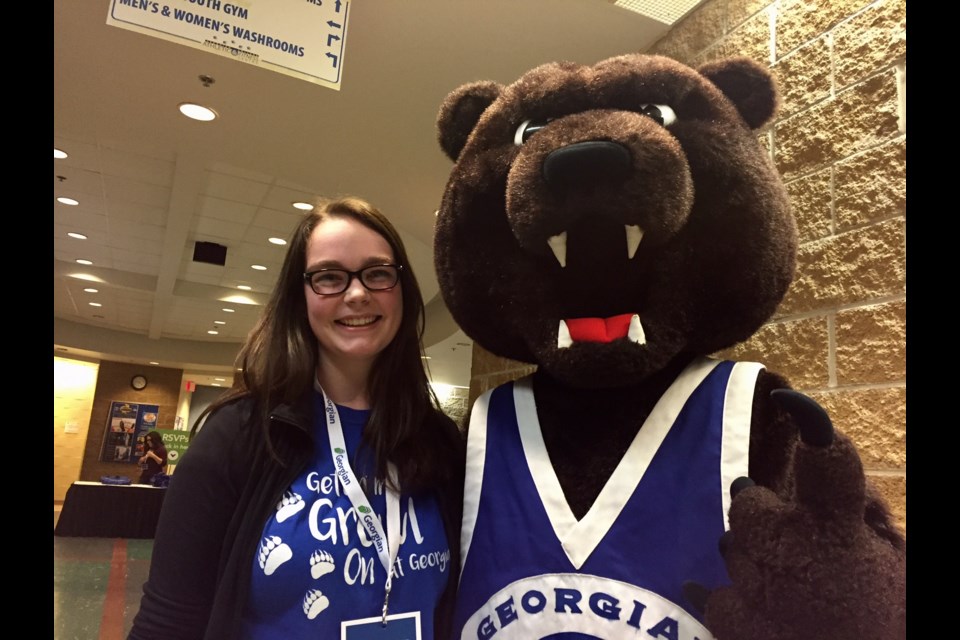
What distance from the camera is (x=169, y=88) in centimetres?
284

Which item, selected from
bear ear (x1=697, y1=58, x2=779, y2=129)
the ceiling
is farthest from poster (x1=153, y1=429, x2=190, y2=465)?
bear ear (x1=697, y1=58, x2=779, y2=129)

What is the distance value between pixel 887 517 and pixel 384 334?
821mm

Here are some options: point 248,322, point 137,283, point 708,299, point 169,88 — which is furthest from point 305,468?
point 248,322

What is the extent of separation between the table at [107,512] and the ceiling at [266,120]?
2.67m

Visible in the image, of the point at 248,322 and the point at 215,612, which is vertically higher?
the point at 248,322

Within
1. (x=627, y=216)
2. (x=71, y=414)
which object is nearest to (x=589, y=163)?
(x=627, y=216)

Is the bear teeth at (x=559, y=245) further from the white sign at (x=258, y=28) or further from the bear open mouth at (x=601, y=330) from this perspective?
the white sign at (x=258, y=28)

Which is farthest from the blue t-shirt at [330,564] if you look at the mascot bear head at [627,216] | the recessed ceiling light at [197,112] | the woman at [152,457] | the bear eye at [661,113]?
the woman at [152,457]

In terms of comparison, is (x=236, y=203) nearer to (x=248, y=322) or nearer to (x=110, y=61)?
(x=110, y=61)

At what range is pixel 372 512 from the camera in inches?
41.1

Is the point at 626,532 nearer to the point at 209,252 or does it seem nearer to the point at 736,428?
the point at 736,428

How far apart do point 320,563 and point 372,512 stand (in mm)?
109

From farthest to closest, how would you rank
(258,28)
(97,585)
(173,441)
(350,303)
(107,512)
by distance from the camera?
(173,441), (107,512), (97,585), (258,28), (350,303)

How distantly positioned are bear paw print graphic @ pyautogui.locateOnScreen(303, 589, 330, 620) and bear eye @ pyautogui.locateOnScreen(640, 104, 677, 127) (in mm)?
861
